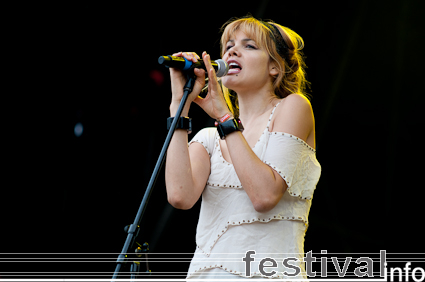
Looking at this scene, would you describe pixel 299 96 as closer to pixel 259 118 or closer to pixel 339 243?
pixel 259 118

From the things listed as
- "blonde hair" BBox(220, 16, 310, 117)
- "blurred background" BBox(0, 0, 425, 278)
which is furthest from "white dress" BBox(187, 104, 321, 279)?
"blurred background" BBox(0, 0, 425, 278)

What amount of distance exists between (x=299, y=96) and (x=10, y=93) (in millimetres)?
1656

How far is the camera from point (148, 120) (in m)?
2.71

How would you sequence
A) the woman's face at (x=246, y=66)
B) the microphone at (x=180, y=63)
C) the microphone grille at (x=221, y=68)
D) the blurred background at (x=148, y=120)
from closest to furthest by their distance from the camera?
1. the microphone at (x=180, y=63)
2. the microphone grille at (x=221, y=68)
3. the woman's face at (x=246, y=66)
4. the blurred background at (x=148, y=120)

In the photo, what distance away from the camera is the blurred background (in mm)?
2439

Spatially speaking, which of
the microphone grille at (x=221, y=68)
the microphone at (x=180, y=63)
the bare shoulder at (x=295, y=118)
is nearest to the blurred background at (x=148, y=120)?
the bare shoulder at (x=295, y=118)

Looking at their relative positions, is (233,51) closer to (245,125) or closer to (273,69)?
(273,69)

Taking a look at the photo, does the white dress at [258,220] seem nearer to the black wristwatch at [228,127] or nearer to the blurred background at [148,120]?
the black wristwatch at [228,127]

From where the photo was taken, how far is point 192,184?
1.45m

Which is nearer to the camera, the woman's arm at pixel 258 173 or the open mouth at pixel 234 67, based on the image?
the woman's arm at pixel 258 173

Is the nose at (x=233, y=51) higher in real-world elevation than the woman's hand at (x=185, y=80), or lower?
higher

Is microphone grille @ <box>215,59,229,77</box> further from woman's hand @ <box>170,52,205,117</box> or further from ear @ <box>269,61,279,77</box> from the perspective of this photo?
ear @ <box>269,61,279,77</box>

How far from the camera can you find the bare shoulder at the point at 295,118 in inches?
54.6

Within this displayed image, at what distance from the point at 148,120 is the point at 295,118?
1.47m
